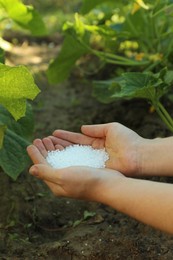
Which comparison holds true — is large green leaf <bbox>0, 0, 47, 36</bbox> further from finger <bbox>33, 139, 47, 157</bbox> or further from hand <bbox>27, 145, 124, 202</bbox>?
hand <bbox>27, 145, 124, 202</bbox>

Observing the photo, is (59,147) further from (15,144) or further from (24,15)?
(24,15)

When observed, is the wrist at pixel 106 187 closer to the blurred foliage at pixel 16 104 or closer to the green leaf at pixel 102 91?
the blurred foliage at pixel 16 104

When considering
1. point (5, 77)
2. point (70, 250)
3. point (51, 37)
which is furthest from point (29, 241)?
point (51, 37)

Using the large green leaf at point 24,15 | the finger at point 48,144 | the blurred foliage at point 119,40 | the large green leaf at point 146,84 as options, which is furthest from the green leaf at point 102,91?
the finger at point 48,144

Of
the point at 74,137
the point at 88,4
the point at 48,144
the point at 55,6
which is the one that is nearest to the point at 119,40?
the point at 88,4

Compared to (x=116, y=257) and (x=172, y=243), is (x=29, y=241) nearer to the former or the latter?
(x=116, y=257)

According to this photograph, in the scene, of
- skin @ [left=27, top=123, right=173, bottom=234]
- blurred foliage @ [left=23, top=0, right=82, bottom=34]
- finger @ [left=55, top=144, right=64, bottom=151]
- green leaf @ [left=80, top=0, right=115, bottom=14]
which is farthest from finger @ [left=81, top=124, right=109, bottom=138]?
blurred foliage @ [left=23, top=0, right=82, bottom=34]
